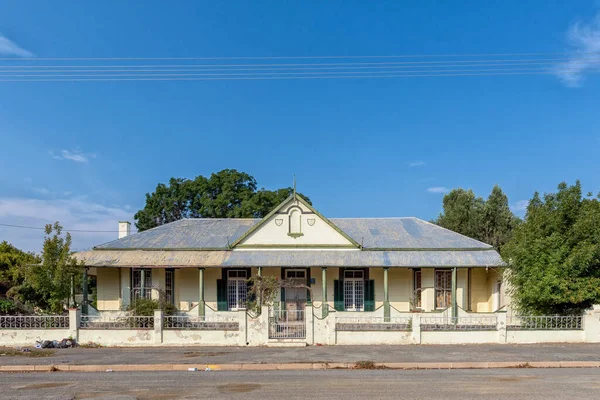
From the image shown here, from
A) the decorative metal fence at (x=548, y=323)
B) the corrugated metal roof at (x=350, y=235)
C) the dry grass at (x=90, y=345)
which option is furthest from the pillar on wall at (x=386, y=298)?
the dry grass at (x=90, y=345)

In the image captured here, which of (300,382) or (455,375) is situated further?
(455,375)

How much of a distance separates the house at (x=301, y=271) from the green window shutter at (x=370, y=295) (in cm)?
5

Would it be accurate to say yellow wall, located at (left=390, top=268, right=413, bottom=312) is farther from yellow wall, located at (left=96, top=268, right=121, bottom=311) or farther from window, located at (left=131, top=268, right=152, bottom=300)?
yellow wall, located at (left=96, top=268, right=121, bottom=311)

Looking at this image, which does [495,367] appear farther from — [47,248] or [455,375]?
[47,248]

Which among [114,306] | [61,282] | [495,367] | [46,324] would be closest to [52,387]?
[46,324]

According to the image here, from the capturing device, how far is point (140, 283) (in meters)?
24.0

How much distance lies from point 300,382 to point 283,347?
581 cm

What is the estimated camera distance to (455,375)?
476 inches

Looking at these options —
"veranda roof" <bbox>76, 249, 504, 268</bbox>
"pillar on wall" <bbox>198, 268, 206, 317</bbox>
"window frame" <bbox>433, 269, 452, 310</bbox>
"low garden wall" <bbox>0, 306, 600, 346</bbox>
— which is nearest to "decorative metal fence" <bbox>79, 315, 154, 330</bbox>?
"low garden wall" <bbox>0, 306, 600, 346</bbox>

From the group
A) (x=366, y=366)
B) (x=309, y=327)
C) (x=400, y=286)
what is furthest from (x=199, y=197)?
(x=366, y=366)

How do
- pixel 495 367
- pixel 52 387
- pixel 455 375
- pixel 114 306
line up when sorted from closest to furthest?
1. pixel 52 387
2. pixel 455 375
3. pixel 495 367
4. pixel 114 306

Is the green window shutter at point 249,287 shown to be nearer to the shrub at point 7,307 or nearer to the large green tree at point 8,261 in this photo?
the shrub at point 7,307

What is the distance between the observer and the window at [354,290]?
951 inches

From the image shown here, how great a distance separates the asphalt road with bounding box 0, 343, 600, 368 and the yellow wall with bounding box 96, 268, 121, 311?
24.6 feet
